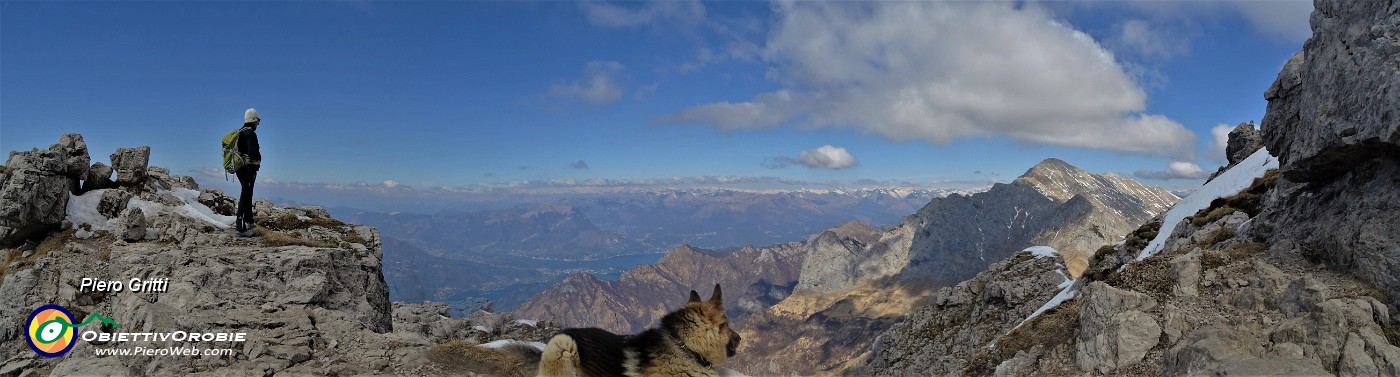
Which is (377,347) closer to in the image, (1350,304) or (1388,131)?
(1350,304)

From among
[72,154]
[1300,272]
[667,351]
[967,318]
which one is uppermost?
[72,154]

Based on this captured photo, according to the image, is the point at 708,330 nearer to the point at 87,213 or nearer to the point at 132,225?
the point at 132,225

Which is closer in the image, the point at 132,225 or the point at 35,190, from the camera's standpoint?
the point at 132,225

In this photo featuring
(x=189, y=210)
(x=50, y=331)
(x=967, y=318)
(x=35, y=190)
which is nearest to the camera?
(x=50, y=331)

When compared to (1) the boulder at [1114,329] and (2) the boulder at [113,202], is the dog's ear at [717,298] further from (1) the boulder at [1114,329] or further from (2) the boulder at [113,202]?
(2) the boulder at [113,202]

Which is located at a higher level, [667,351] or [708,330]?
[708,330]

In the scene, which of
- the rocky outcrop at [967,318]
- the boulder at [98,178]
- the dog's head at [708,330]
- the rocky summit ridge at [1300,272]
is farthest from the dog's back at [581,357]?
the rocky outcrop at [967,318]

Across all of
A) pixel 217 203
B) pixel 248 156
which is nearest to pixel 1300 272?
pixel 248 156
